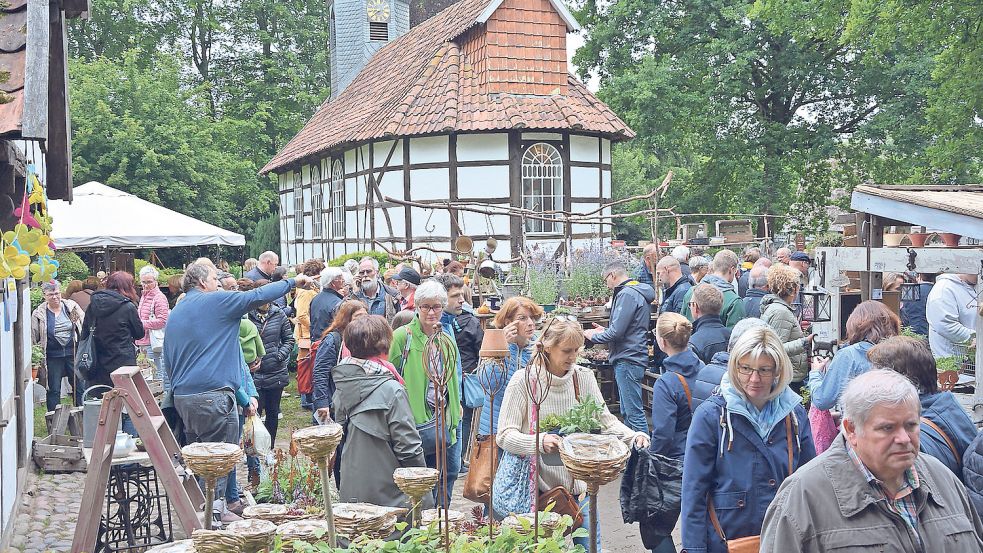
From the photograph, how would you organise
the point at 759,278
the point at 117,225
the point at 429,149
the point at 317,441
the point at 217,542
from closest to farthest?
1. the point at 217,542
2. the point at 317,441
3. the point at 759,278
4. the point at 117,225
5. the point at 429,149

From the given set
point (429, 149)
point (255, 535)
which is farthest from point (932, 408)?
point (429, 149)

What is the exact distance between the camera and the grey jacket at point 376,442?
4.51m

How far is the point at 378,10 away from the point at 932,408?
28111 millimetres

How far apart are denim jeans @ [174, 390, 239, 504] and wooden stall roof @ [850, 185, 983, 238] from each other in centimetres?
518

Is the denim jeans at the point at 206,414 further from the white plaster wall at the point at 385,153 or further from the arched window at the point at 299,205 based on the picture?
the arched window at the point at 299,205

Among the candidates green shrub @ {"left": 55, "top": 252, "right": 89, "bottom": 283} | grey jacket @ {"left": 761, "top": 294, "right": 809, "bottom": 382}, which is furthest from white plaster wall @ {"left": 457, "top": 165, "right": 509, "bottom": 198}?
grey jacket @ {"left": 761, "top": 294, "right": 809, "bottom": 382}

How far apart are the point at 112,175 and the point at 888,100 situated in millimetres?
20956

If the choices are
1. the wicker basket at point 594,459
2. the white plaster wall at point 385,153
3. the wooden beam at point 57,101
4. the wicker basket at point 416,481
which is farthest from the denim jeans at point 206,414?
the white plaster wall at point 385,153

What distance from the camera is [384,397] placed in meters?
4.54

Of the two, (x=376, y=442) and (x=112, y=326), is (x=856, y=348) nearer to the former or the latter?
(x=376, y=442)

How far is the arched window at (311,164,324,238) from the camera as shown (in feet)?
81.7

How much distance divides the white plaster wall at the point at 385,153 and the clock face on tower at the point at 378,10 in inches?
428

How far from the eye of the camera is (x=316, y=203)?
25344 mm

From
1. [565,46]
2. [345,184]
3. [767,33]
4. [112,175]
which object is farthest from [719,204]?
[112,175]
